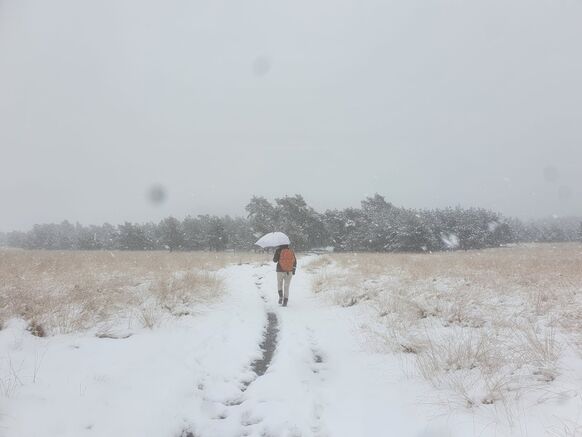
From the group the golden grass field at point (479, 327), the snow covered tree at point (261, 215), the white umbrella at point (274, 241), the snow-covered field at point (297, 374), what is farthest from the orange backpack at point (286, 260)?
the snow covered tree at point (261, 215)

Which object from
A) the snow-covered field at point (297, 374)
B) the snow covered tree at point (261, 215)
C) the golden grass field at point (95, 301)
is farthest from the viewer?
the snow covered tree at point (261, 215)

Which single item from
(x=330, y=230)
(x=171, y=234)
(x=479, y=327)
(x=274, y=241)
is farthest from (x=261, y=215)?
(x=479, y=327)

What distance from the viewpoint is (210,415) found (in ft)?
14.7

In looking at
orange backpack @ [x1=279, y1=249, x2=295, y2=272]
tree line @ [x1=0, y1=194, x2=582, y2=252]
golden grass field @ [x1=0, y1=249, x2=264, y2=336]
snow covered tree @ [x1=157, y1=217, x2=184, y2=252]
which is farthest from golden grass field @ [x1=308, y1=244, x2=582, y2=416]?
snow covered tree @ [x1=157, y1=217, x2=184, y2=252]

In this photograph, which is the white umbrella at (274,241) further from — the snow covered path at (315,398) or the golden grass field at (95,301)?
the snow covered path at (315,398)

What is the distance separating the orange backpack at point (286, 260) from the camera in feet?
38.8

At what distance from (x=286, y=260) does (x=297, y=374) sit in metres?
6.34

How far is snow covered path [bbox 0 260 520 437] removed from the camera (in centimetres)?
388

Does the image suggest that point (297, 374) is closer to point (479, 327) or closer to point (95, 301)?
point (479, 327)

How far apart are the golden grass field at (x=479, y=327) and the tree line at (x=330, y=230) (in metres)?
46.1

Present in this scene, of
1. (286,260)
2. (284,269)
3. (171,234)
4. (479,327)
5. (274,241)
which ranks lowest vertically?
(479,327)

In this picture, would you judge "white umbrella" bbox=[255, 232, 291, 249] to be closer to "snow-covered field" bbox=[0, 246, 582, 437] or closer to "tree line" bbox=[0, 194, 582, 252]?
"snow-covered field" bbox=[0, 246, 582, 437]

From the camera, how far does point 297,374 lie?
568 cm

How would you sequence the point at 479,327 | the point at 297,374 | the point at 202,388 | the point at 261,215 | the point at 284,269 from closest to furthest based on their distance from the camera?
the point at 202,388
the point at 297,374
the point at 479,327
the point at 284,269
the point at 261,215
